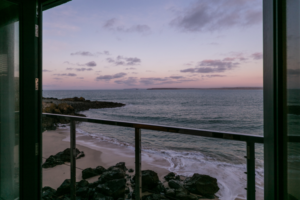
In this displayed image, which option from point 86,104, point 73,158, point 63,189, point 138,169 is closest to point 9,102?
point 73,158

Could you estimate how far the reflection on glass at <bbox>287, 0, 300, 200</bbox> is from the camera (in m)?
0.66

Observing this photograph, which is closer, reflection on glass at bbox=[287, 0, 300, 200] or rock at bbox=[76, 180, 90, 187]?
reflection on glass at bbox=[287, 0, 300, 200]

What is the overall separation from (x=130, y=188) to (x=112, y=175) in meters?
0.28

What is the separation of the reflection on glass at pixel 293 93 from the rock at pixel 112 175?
1665 mm

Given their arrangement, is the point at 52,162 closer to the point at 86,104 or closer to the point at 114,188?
the point at 114,188

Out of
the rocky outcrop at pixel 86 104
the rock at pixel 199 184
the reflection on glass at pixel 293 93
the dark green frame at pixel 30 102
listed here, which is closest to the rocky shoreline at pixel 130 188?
the rock at pixel 199 184

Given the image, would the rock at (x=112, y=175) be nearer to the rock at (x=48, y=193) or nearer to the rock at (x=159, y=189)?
the rock at (x=159, y=189)

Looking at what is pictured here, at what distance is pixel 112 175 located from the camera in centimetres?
202

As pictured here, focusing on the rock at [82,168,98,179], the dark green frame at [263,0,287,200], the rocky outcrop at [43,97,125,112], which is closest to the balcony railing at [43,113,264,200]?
the dark green frame at [263,0,287,200]

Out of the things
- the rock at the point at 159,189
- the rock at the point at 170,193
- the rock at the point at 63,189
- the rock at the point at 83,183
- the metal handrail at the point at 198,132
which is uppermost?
the metal handrail at the point at 198,132

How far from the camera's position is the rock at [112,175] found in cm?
197

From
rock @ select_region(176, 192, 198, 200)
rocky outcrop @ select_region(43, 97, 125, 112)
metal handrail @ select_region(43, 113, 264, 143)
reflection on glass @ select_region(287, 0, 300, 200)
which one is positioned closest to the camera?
reflection on glass @ select_region(287, 0, 300, 200)

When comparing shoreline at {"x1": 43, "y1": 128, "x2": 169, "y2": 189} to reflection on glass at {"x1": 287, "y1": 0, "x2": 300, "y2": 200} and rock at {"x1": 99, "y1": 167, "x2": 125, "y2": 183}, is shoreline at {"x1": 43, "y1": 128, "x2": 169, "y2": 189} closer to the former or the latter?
rock at {"x1": 99, "y1": 167, "x2": 125, "y2": 183}

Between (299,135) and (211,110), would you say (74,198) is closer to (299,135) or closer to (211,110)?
(299,135)
